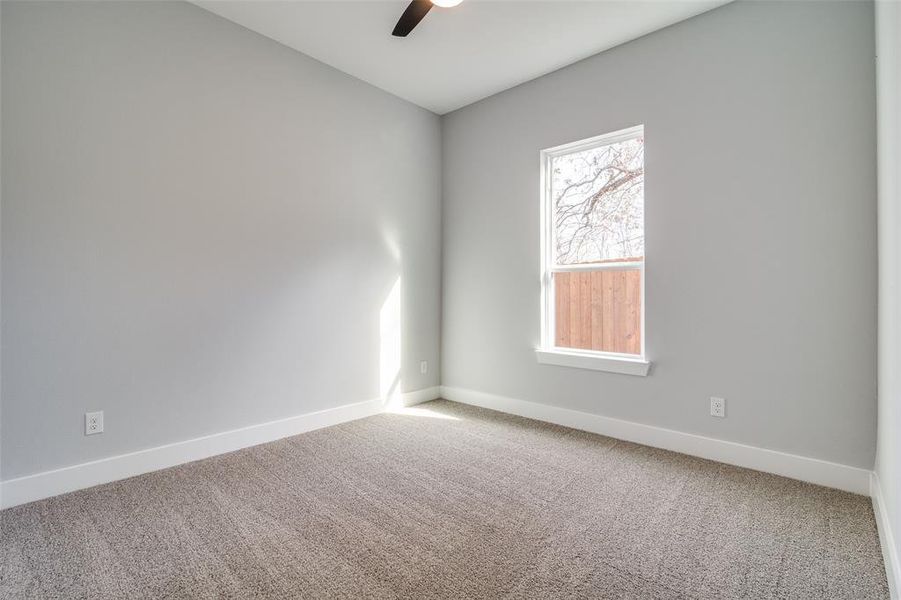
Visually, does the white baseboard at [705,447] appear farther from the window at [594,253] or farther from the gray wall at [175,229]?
the gray wall at [175,229]

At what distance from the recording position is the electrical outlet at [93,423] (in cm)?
229

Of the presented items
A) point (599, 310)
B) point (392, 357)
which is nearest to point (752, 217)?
point (599, 310)

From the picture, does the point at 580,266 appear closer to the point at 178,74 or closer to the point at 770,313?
the point at 770,313

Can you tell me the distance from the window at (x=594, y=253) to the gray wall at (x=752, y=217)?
116mm

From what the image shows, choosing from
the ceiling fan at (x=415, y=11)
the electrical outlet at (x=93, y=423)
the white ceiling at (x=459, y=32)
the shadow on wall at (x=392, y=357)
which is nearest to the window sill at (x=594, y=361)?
the shadow on wall at (x=392, y=357)

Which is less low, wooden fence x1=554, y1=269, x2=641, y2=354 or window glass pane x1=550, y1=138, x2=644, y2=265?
window glass pane x1=550, y1=138, x2=644, y2=265

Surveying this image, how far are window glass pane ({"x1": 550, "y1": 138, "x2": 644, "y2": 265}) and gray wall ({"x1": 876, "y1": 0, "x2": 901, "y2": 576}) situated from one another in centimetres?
124

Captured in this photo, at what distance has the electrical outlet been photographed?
2295 millimetres

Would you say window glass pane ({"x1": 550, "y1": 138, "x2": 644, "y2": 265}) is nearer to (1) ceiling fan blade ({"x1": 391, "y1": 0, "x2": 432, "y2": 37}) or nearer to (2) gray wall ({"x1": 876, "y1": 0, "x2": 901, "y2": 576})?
(2) gray wall ({"x1": 876, "y1": 0, "x2": 901, "y2": 576})

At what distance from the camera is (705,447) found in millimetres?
2709

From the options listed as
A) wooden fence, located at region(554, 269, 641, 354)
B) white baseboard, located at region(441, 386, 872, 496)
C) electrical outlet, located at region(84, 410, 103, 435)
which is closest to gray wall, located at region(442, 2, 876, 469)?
white baseboard, located at region(441, 386, 872, 496)

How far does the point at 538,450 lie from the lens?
285 centimetres

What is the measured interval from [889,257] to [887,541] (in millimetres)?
1103

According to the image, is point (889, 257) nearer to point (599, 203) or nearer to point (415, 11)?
point (599, 203)
